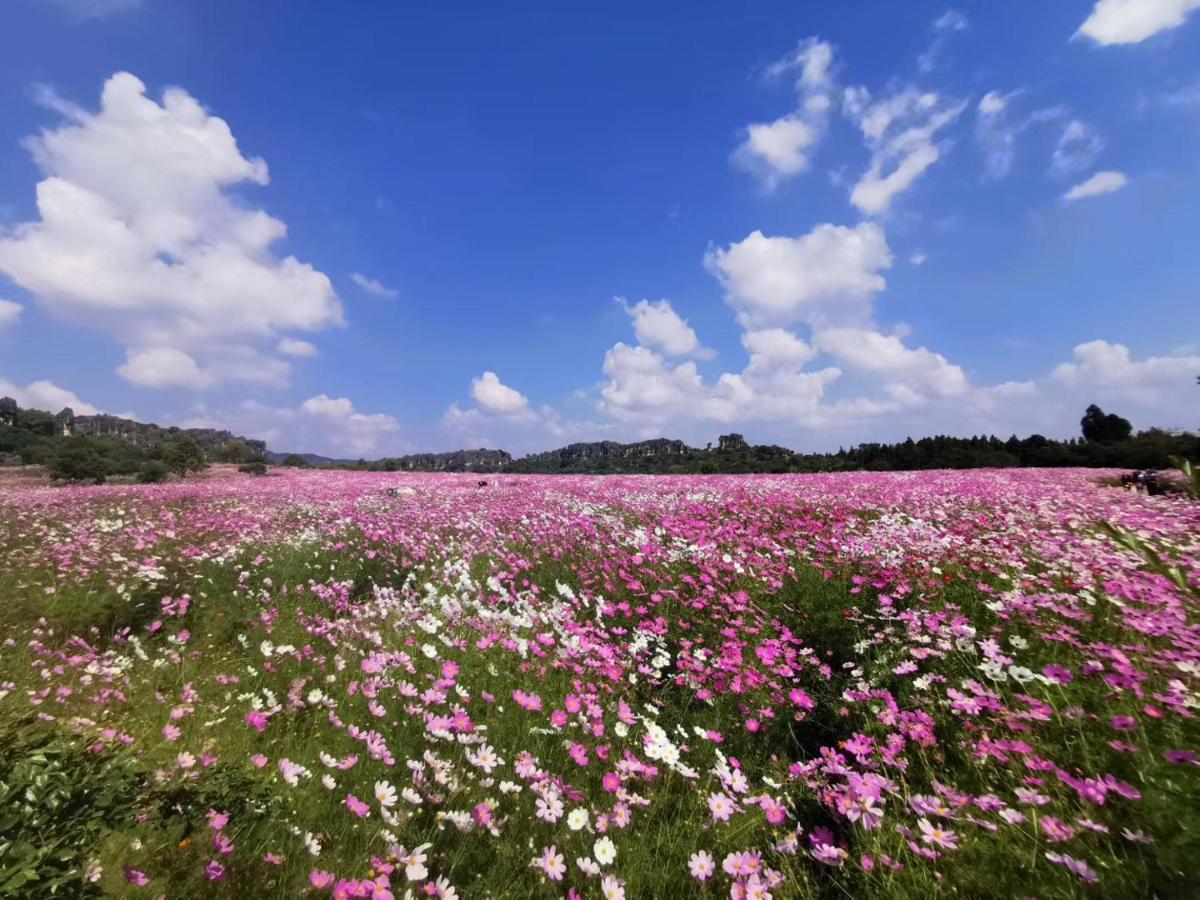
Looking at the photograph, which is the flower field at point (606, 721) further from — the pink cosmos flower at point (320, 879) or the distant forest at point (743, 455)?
the distant forest at point (743, 455)

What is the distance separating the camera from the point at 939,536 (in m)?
7.61

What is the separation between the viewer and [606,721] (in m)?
3.85

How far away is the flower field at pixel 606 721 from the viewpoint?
212cm

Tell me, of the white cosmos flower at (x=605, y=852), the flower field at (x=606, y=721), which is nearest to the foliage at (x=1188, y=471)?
the flower field at (x=606, y=721)

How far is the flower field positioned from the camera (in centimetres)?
212

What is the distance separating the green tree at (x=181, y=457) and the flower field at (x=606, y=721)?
2748 centimetres

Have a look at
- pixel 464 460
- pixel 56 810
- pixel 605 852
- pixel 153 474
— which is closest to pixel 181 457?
pixel 153 474

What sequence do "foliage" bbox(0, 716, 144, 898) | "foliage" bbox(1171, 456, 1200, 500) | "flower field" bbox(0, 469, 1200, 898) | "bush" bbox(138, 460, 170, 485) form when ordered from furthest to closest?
1. "bush" bbox(138, 460, 170, 485)
2. "flower field" bbox(0, 469, 1200, 898)
3. "foliage" bbox(0, 716, 144, 898)
4. "foliage" bbox(1171, 456, 1200, 500)

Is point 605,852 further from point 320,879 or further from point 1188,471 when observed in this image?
point 1188,471

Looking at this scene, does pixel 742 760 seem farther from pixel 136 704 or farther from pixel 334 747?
pixel 136 704

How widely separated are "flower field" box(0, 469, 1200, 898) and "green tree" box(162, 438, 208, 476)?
90.2ft

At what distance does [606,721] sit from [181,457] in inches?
1373

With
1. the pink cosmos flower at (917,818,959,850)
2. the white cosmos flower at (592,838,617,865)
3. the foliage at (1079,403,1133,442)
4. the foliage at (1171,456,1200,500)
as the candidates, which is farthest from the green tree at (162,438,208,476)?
the foliage at (1079,403,1133,442)

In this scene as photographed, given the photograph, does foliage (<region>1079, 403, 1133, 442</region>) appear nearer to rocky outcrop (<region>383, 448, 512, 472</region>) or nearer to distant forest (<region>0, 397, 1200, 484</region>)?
distant forest (<region>0, 397, 1200, 484</region>)
